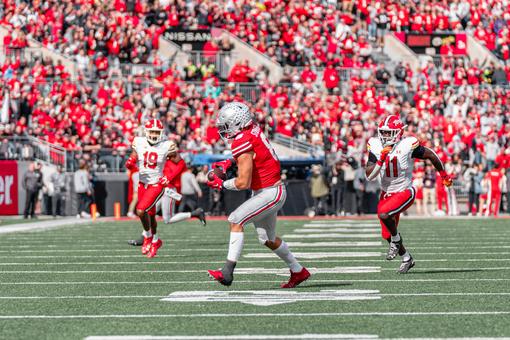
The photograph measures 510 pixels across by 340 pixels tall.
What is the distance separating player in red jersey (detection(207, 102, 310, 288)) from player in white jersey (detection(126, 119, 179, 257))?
4.69 m

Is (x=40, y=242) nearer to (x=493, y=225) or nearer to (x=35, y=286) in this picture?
(x=35, y=286)

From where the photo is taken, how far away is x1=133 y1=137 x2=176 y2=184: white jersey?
572 inches

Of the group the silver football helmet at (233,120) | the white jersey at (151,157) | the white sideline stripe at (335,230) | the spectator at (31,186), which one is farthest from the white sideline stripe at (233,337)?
the spectator at (31,186)

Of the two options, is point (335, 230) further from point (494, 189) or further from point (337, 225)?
point (494, 189)

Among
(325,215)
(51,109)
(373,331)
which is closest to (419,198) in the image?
(325,215)

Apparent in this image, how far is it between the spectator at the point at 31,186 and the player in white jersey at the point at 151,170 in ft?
39.3

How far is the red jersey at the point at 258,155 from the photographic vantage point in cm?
945

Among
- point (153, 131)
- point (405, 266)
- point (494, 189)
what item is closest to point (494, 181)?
point (494, 189)

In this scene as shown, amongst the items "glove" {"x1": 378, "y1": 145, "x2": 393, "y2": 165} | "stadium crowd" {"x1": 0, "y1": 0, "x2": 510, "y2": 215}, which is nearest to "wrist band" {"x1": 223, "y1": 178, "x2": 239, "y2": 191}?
"glove" {"x1": 378, "y1": 145, "x2": 393, "y2": 165}

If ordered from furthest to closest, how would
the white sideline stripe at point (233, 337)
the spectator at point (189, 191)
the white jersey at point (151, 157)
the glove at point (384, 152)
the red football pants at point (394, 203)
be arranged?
the spectator at point (189, 191)
the white jersey at point (151, 157)
the red football pants at point (394, 203)
the glove at point (384, 152)
the white sideline stripe at point (233, 337)

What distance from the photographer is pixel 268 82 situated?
106 feet

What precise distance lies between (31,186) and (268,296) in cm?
1755

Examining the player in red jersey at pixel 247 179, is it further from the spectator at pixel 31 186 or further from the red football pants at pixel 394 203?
the spectator at pixel 31 186

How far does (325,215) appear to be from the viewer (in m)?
27.8
